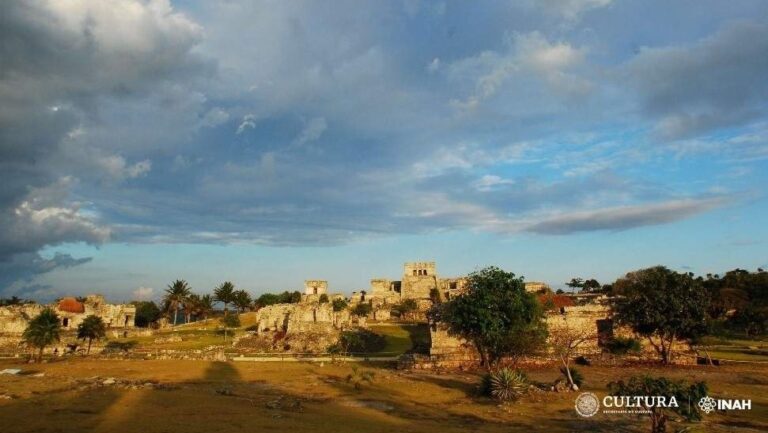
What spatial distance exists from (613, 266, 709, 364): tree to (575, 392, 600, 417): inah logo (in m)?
15.3

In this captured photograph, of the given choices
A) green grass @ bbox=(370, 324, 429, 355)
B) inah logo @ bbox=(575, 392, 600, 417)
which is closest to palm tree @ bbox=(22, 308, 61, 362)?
green grass @ bbox=(370, 324, 429, 355)

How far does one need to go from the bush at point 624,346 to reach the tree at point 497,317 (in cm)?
1002

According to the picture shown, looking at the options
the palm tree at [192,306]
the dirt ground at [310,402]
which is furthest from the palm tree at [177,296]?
the dirt ground at [310,402]

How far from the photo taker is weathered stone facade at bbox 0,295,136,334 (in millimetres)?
67688

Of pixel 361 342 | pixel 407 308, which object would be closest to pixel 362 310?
pixel 407 308

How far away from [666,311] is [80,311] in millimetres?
87770

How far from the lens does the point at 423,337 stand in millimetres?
57156

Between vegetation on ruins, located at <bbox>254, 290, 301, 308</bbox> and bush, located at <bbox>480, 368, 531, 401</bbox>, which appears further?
vegetation on ruins, located at <bbox>254, 290, 301, 308</bbox>

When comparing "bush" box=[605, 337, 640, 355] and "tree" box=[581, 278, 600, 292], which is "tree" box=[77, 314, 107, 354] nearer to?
"bush" box=[605, 337, 640, 355]

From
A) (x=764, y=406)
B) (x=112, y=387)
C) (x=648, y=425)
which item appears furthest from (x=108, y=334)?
(x=764, y=406)

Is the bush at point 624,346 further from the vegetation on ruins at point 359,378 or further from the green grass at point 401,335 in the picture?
the vegetation on ruins at point 359,378

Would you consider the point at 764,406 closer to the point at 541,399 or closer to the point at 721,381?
the point at 721,381

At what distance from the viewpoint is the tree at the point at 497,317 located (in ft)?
105

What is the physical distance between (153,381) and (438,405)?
20.1 m
